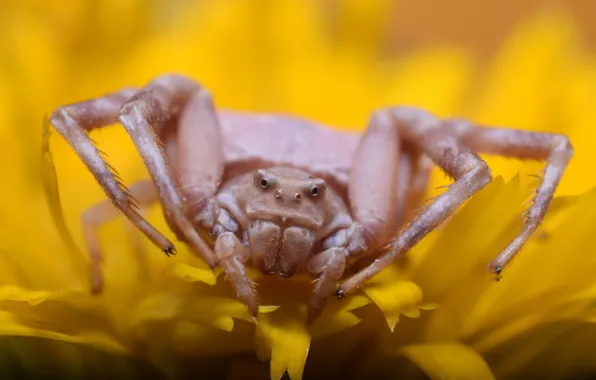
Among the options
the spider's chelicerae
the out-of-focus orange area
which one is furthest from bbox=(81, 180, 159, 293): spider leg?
the out-of-focus orange area

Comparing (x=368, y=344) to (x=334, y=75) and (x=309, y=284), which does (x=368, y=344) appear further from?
(x=334, y=75)

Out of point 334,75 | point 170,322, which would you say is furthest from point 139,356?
point 334,75

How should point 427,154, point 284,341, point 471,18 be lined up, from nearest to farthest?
point 284,341, point 427,154, point 471,18

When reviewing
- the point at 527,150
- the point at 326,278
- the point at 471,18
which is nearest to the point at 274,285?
the point at 326,278

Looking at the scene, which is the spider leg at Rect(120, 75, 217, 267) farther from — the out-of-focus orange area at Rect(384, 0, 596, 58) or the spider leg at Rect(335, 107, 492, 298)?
the out-of-focus orange area at Rect(384, 0, 596, 58)

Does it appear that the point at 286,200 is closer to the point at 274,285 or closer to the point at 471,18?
the point at 274,285

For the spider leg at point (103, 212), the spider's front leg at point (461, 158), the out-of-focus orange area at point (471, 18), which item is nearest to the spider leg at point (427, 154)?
the spider's front leg at point (461, 158)
